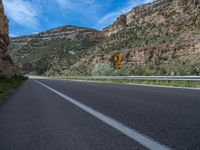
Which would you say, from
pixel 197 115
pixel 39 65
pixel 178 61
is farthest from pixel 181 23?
Result: pixel 197 115

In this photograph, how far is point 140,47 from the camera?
80500mm

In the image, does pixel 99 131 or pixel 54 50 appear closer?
pixel 99 131

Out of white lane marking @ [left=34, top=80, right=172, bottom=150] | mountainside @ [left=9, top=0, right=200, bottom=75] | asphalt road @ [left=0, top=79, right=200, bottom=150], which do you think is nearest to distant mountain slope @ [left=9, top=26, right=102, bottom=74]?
mountainside @ [left=9, top=0, right=200, bottom=75]

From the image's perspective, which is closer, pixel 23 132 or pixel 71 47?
pixel 23 132

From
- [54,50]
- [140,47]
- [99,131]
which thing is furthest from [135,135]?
[54,50]

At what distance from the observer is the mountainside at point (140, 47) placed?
2554 inches

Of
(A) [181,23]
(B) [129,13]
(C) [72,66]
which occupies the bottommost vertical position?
(C) [72,66]

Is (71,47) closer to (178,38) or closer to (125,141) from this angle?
(178,38)

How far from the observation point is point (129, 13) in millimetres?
122062

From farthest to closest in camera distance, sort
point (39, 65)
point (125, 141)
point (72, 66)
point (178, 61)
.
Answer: point (39, 65)
point (72, 66)
point (178, 61)
point (125, 141)

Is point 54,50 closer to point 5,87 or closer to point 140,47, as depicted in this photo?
point 140,47

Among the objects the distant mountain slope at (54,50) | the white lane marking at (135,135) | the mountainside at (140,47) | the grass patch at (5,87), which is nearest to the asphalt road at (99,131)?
the white lane marking at (135,135)

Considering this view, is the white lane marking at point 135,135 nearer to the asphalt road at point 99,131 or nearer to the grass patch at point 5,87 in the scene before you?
the asphalt road at point 99,131

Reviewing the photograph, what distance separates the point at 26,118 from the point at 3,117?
26.2 inches
